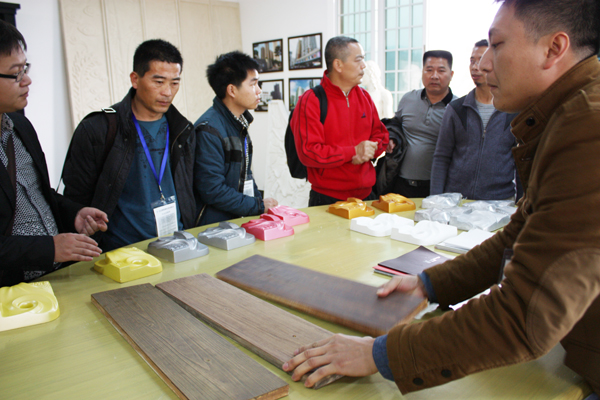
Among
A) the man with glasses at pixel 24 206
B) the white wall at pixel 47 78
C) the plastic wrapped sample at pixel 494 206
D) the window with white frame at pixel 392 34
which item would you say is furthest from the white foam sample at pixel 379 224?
the white wall at pixel 47 78

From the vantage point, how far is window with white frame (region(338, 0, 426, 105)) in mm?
5551

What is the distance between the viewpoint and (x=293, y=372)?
1.03 m

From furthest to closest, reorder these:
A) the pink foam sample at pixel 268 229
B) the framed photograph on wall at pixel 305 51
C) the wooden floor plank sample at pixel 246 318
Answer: the framed photograph on wall at pixel 305 51, the pink foam sample at pixel 268 229, the wooden floor plank sample at pixel 246 318

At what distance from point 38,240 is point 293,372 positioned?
1189 millimetres

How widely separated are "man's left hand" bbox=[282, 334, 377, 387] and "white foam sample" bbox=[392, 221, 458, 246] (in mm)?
1055

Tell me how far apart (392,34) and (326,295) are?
530 cm

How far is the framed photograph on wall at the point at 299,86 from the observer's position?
6688 mm

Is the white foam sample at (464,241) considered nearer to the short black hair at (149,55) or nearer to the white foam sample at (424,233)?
the white foam sample at (424,233)

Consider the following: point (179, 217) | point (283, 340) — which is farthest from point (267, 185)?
point (283, 340)

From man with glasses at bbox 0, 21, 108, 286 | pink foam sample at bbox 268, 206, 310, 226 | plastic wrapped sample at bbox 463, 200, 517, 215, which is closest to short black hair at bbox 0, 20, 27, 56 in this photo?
man with glasses at bbox 0, 21, 108, 286

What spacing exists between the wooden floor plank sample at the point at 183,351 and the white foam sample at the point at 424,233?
113 cm

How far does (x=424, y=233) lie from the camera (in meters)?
2.03

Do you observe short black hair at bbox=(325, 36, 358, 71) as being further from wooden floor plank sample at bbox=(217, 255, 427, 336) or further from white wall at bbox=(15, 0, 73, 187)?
white wall at bbox=(15, 0, 73, 187)

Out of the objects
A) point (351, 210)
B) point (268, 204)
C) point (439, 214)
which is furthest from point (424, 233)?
point (268, 204)
